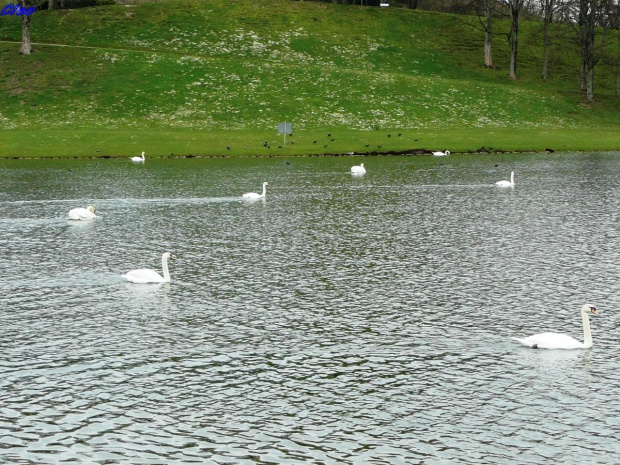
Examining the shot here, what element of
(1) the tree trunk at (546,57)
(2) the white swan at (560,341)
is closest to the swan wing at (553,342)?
(2) the white swan at (560,341)

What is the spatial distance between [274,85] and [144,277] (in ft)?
318

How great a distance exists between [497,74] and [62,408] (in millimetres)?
133731

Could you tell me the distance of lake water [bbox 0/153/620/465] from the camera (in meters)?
16.9

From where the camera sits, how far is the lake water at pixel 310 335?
1686cm

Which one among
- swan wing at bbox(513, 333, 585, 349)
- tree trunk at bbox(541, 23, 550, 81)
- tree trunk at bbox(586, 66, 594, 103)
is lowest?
swan wing at bbox(513, 333, 585, 349)

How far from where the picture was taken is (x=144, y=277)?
30.9 meters

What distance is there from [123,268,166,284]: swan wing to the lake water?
0.32m

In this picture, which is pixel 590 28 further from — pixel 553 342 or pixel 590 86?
pixel 553 342

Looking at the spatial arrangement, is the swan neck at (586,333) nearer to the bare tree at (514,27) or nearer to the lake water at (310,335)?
the lake water at (310,335)

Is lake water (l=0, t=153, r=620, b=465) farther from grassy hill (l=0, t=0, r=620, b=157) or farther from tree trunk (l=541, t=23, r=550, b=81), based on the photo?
tree trunk (l=541, t=23, r=550, b=81)

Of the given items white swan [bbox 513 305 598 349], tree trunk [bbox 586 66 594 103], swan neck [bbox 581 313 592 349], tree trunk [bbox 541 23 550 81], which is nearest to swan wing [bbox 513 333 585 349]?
white swan [bbox 513 305 598 349]

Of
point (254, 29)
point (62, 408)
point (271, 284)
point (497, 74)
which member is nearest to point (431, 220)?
point (271, 284)

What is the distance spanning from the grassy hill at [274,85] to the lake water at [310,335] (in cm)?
5110

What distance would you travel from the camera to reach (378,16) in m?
165
